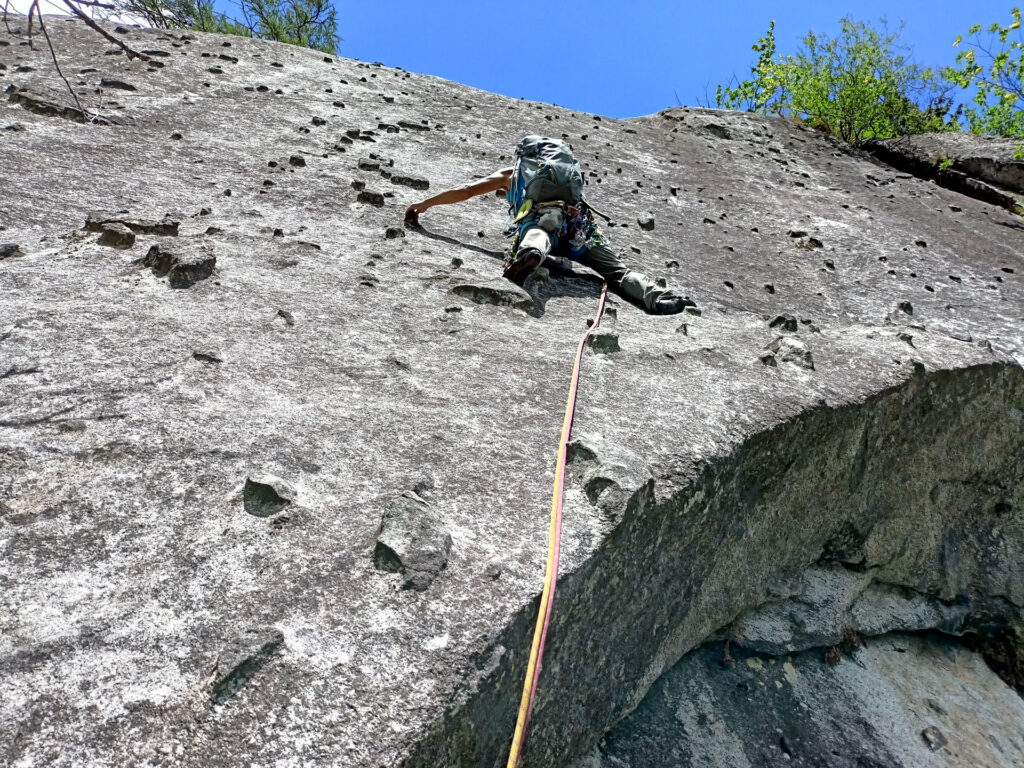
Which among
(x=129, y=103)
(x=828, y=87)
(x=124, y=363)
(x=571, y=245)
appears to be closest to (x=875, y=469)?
(x=571, y=245)

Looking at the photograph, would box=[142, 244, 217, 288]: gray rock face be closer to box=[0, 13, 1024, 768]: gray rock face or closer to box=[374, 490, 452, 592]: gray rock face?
box=[0, 13, 1024, 768]: gray rock face

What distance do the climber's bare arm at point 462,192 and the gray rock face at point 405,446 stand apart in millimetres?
149

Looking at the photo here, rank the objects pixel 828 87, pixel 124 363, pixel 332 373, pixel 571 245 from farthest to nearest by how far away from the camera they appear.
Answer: pixel 828 87
pixel 571 245
pixel 332 373
pixel 124 363

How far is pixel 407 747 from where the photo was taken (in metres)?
1.69

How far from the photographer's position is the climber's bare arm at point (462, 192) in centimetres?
543

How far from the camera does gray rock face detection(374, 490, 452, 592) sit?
2.04 metres

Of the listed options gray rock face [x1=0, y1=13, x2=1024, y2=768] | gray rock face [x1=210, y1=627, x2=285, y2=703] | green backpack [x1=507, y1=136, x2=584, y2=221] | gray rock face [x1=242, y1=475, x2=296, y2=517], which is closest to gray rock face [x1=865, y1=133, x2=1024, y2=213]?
gray rock face [x1=0, y1=13, x2=1024, y2=768]

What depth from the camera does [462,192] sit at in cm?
555

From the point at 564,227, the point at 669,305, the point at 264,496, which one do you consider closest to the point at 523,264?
the point at 564,227

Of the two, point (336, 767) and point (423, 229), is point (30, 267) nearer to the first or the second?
point (423, 229)

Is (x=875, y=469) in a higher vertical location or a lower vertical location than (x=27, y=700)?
higher

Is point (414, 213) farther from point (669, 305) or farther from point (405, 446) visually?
point (405, 446)

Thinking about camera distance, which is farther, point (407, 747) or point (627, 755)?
point (627, 755)

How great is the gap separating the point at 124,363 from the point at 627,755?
2.52m
